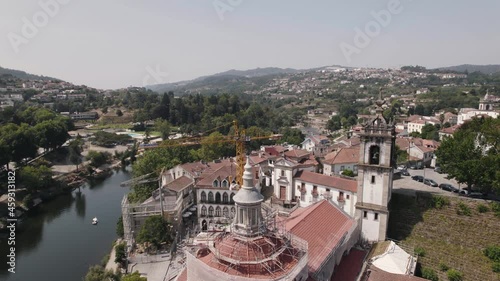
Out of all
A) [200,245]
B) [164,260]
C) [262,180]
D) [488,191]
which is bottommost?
[164,260]

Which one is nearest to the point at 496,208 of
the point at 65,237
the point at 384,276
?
the point at 384,276

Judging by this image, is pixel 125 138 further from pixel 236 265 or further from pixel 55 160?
pixel 236 265

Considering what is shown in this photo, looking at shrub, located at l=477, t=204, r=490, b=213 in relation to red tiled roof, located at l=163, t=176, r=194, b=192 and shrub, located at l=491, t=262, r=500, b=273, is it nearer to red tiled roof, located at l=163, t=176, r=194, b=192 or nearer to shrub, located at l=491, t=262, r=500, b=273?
shrub, located at l=491, t=262, r=500, b=273

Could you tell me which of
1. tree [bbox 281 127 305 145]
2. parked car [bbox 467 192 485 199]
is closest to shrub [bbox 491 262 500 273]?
parked car [bbox 467 192 485 199]

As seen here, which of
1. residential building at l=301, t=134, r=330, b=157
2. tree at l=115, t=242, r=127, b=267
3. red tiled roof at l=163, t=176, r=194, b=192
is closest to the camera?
tree at l=115, t=242, r=127, b=267

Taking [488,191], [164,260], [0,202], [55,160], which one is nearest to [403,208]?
[488,191]

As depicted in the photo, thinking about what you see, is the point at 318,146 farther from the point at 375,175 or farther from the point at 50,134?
the point at 50,134

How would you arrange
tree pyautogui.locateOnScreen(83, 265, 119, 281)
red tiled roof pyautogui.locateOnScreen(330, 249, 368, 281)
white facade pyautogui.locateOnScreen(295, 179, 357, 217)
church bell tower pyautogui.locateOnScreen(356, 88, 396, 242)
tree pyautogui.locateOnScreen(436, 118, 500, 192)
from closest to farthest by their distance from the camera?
red tiled roof pyautogui.locateOnScreen(330, 249, 368, 281) → church bell tower pyautogui.locateOnScreen(356, 88, 396, 242) → tree pyautogui.locateOnScreen(83, 265, 119, 281) → tree pyautogui.locateOnScreen(436, 118, 500, 192) → white facade pyautogui.locateOnScreen(295, 179, 357, 217)

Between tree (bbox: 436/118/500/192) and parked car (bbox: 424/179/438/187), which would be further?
parked car (bbox: 424/179/438/187)
